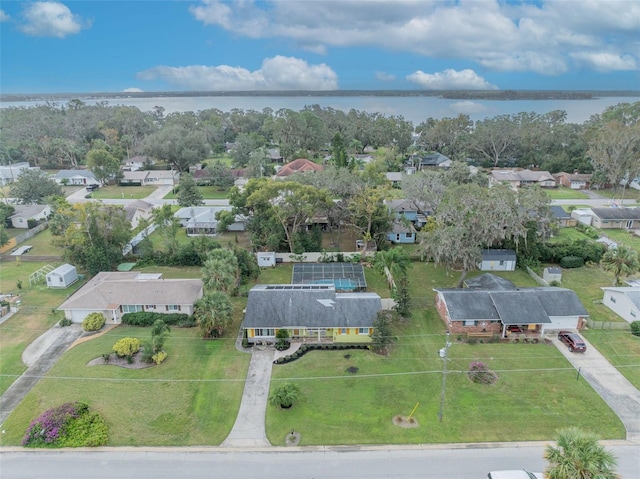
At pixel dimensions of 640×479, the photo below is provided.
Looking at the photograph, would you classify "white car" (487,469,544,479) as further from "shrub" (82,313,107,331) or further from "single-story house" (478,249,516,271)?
"shrub" (82,313,107,331)

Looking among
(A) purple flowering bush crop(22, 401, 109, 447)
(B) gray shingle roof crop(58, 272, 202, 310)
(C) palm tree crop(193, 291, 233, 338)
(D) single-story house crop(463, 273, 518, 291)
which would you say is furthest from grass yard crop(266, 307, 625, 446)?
(B) gray shingle roof crop(58, 272, 202, 310)

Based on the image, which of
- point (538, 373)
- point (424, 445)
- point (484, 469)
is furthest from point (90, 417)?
point (538, 373)

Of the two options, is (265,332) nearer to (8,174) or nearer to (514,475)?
(514,475)

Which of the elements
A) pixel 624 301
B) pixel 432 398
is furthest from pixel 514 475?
pixel 624 301

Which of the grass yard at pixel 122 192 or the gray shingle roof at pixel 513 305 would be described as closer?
the gray shingle roof at pixel 513 305

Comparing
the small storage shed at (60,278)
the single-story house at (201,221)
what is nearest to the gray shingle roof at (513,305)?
the single-story house at (201,221)

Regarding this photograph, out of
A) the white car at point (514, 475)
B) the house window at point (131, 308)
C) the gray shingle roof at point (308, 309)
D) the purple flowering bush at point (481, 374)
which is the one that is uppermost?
the gray shingle roof at point (308, 309)

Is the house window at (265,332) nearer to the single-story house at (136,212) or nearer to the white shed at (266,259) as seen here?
the white shed at (266,259)
